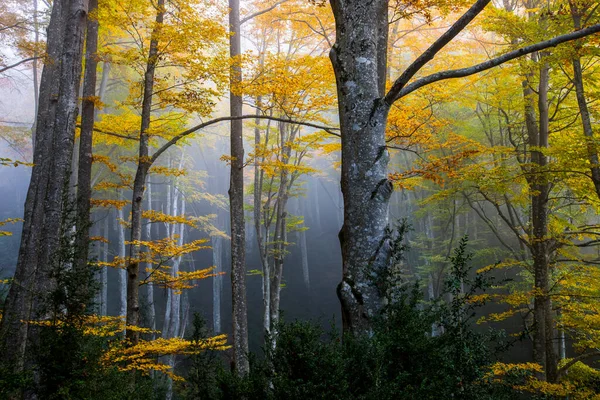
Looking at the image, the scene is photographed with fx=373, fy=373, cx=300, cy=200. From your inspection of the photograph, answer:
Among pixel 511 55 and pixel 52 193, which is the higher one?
pixel 511 55

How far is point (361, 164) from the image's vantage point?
3219 millimetres

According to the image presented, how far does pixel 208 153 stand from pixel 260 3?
93.7 feet

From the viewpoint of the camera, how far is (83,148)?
24.7 ft

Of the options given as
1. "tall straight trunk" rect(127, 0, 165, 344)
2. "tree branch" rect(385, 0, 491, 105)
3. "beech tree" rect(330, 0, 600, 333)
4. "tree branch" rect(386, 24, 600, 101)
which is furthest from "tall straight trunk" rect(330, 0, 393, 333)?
"tall straight trunk" rect(127, 0, 165, 344)

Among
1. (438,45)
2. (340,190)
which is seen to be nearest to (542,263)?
(340,190)

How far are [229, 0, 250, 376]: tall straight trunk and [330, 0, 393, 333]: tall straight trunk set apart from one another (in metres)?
4.88

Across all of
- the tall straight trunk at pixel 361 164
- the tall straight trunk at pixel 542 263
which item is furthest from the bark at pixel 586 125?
the tall straight trunk at pixel 361 164

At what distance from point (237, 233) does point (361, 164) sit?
5841 millimetres

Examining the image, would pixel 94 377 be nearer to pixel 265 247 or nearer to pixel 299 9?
pixel 265 247

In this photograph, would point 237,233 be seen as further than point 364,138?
Yes

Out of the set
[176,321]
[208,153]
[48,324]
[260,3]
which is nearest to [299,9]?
[260,3]

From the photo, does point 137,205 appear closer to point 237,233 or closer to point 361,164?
point 237,233

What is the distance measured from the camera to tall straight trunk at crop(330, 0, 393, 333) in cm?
299

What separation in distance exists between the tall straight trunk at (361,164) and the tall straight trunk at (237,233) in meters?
4.88
